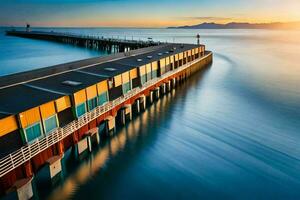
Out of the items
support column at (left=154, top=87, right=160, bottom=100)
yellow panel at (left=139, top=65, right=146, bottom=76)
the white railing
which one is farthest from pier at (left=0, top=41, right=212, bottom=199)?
support column at (left=154, top=87, right=160, bottom=100)

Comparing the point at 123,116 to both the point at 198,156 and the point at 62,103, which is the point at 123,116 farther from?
the point at 198,156

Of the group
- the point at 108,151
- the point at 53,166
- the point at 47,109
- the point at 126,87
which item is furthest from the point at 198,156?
the point at 47,109

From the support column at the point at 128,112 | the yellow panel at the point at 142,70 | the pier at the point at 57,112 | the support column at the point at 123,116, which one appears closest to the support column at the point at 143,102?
the pier at the point at 57,112

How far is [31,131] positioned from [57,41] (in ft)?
388

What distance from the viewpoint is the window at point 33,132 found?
43.2 feet

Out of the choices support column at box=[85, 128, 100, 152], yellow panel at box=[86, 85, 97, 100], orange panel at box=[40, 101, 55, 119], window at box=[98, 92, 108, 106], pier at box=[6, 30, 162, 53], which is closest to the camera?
orange panel at box=[40, 101, 55, 119]

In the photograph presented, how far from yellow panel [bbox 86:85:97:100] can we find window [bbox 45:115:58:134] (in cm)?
336

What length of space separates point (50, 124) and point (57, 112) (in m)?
0.85

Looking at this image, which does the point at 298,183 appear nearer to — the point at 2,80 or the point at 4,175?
the point at 4,175

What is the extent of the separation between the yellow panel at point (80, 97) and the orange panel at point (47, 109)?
199 cm

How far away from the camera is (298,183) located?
15.2m

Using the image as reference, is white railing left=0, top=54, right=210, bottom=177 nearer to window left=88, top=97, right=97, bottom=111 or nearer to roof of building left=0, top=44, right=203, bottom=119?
window left=88, top=97, right=97, bottom=111

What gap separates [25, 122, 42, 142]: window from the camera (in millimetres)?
13163

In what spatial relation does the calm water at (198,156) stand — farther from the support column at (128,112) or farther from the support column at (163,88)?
the support column at (163,88)
